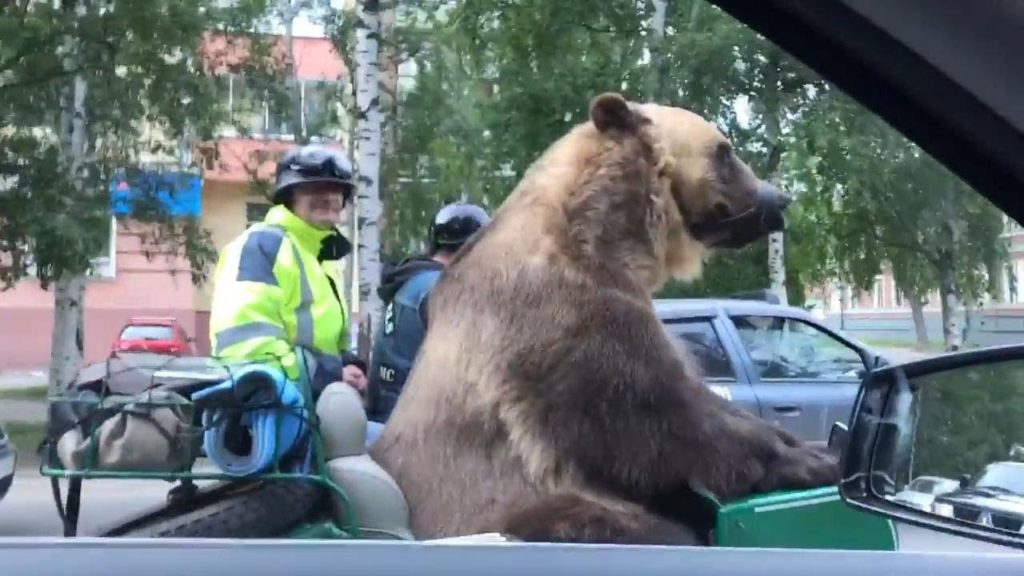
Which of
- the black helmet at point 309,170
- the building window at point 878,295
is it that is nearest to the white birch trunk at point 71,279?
the building window at point 878,295

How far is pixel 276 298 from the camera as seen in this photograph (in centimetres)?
427

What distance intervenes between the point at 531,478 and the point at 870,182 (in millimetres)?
12200

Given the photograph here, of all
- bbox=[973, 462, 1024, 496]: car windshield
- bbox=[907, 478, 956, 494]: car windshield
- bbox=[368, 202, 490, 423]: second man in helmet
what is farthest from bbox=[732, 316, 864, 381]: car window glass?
bbox=[973, 462, 1024, 496]: car windshield

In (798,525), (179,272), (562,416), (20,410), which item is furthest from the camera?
(179,272)

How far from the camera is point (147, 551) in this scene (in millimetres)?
1855

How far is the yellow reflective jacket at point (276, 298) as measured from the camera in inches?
166

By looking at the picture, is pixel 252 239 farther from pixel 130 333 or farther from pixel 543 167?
pixel 130 333

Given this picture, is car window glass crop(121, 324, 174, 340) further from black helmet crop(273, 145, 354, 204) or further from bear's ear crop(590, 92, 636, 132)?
bear's ear crop(590, 92, 636, 132)

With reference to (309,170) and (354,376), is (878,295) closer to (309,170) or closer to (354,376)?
(354,376)

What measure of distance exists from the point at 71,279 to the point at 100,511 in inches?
424

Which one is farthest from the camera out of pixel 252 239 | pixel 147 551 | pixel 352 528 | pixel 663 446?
pixel 252 239

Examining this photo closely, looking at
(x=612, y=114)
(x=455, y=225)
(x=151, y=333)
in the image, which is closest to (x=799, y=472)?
(x=612, y=114)

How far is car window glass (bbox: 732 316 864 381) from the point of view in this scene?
8906 millimetres

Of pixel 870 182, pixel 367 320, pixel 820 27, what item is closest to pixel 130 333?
pixel 367 320
